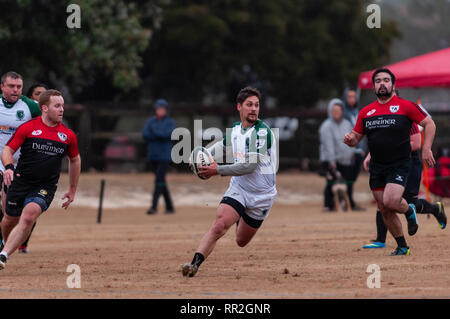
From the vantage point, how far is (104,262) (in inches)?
462

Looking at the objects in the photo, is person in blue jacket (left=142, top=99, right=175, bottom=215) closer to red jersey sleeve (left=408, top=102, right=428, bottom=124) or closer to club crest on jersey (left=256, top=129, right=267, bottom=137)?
red jersey sleeve (left=408, top=102, right=428, bottom=124)

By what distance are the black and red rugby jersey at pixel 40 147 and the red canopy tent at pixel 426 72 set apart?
1023 centimetres

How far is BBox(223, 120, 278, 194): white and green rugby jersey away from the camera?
32.5 feet

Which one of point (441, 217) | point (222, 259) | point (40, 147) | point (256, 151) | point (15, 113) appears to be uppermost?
point (15, 113)

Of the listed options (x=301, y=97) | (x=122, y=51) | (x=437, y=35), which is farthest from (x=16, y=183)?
(x=437, y=35)

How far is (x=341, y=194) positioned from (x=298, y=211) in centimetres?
126

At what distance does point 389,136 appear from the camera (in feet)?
37.2

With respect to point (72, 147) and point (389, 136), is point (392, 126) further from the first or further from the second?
point (72, 147)

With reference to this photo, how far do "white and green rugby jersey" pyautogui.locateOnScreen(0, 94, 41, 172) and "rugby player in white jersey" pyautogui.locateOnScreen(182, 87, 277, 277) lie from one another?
9.48ft

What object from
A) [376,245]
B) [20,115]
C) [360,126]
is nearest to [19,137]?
[20,115]

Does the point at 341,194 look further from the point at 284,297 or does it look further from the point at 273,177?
the point at 284,297

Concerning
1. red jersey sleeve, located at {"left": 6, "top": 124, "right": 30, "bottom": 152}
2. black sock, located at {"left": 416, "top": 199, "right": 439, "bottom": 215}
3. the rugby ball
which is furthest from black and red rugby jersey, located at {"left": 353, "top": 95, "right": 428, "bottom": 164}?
red jersey sleeve, located at {"left": 6, "top": 124, "right": 30, "bottom": 152}

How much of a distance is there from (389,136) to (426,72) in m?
8.61

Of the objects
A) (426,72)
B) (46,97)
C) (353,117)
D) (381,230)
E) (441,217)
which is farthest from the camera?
(353,117)
